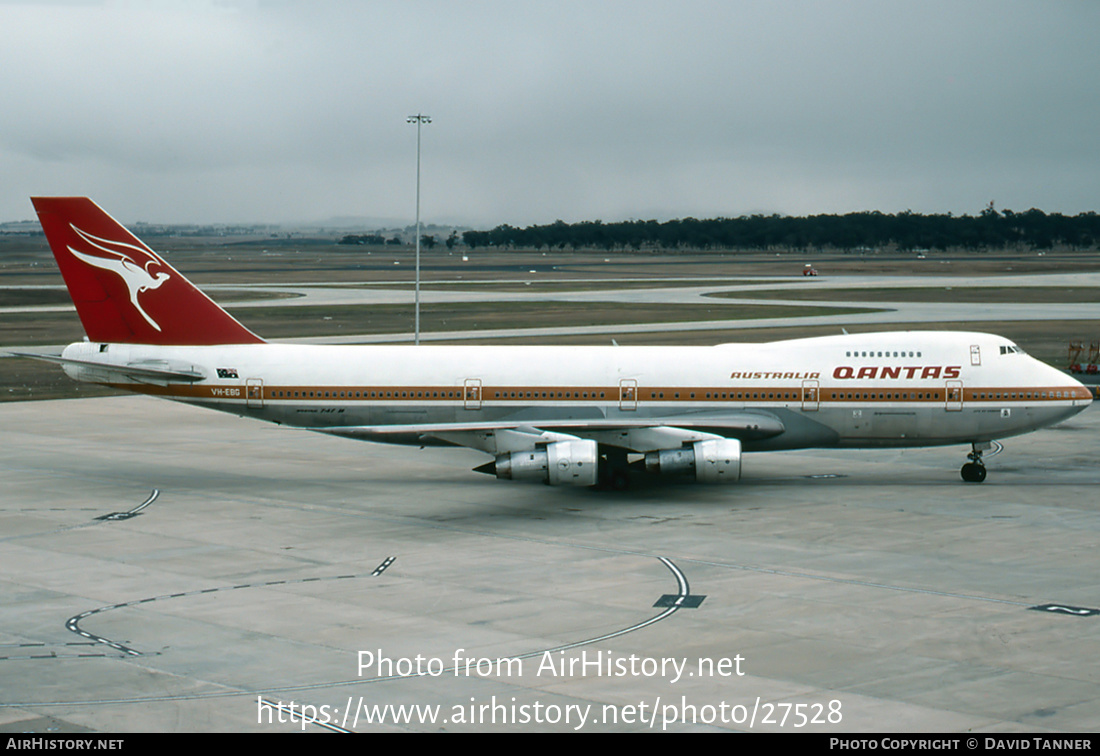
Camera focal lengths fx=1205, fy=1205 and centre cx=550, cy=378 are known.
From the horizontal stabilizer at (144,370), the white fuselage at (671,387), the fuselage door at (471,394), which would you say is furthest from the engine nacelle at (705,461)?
the horizontal stabilizer at (144,370)

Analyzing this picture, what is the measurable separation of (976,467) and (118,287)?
28.6 meters

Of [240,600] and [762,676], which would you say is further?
[240,600]

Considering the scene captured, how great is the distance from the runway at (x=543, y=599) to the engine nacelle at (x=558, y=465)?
113 centimetres

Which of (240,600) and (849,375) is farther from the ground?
(849,375)

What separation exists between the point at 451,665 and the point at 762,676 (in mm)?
5344

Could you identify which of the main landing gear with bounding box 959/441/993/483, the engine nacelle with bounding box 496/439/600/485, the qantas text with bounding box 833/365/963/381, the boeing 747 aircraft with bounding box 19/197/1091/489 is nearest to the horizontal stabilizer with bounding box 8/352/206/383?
the boeing 747 aircraft with bounding box 19/197/1091/489

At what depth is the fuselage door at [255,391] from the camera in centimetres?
3869

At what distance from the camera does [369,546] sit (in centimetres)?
3066

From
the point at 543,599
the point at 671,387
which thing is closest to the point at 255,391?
the point at 671,387

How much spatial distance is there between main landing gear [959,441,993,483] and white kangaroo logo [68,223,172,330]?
26733mm

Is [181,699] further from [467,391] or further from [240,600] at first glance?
[467,391]

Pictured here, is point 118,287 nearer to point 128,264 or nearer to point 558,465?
point 128,264

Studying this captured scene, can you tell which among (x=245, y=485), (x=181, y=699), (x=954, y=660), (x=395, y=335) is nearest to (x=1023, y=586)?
(x=954, y=660)

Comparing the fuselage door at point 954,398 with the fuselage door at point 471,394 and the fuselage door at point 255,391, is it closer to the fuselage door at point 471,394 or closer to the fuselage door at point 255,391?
the fuselage door at point 471,394
